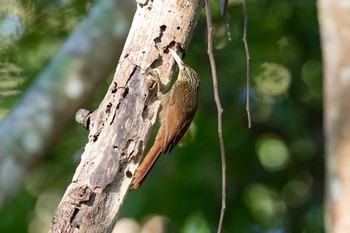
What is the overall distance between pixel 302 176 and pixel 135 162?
3.00m

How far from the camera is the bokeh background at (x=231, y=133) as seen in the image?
4.62 meters

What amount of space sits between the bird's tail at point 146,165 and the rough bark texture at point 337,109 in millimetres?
781

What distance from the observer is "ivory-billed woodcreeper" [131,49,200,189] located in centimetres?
228

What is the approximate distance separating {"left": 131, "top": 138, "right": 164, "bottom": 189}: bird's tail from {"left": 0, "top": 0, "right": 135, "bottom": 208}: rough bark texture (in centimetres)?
157

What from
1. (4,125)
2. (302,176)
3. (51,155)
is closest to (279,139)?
(302,176)

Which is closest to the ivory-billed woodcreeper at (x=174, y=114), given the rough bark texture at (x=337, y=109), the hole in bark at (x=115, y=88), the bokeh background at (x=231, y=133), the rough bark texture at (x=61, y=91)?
the hole in bark at (x=115, y=88)

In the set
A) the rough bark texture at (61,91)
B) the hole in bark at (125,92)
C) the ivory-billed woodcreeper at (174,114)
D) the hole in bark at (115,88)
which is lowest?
the ivory-billed woodcreeper at (174,114)

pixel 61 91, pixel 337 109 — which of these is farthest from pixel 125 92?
pixel 61 91

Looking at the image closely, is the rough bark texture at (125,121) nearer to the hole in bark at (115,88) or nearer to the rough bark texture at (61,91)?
the hole in bark at (115,88)

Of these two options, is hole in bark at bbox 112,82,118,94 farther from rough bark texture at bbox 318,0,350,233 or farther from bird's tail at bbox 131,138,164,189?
rough bark texture at bbox 318,0,350,233

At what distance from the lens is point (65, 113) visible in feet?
13.0

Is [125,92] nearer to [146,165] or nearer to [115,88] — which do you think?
[115,88]

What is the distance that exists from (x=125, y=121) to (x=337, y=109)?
1035 millimetres

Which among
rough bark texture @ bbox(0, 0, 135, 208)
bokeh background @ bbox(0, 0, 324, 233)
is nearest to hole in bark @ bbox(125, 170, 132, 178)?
rough bark texture @ bbox(0, 0, 135, 208)
